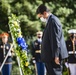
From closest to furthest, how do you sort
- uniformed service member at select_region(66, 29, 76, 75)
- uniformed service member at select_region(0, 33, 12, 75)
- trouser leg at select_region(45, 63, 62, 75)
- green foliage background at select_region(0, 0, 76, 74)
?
trouser leg at select_region(45, 63, 62, 75), uniformed service member at select_region(66, 29, 76, 75), uniformed service member at select_region(0, 33, 12, 75), green foliage background at select_region(0, 0, 76, 74)

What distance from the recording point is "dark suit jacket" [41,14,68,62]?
239 inches

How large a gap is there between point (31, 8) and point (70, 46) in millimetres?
4866

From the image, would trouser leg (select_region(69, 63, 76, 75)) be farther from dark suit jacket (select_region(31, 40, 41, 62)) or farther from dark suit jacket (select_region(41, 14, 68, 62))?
dark suit jacket (select_region(41, 14, 68, 62))

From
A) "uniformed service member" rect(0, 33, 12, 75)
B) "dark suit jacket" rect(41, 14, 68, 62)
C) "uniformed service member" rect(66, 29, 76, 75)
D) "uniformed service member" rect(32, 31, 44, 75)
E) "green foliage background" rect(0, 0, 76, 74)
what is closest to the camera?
"dark suit jacket" rect(41, 14, 68, 62)

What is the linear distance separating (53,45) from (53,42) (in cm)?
5

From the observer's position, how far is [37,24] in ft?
44.9

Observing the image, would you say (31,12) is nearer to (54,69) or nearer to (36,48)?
(36,48)

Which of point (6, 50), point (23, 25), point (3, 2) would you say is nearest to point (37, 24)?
point (23, 25)

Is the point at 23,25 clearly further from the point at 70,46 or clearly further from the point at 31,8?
the point at 70,46

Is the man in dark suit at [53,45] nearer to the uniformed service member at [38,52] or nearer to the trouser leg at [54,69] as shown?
the trouser leg at [54,69]

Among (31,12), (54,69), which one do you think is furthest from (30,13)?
(54,69)

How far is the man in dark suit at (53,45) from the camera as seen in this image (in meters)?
6.08

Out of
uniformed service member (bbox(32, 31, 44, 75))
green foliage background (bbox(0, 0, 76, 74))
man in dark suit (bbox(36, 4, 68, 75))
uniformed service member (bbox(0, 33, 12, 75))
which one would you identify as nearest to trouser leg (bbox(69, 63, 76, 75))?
uniformed service member (bbox(32, 31, 44, 75))

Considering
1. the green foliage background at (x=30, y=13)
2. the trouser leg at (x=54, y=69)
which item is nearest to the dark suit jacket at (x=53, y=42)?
the trouser leg at (x=54, y=69)
